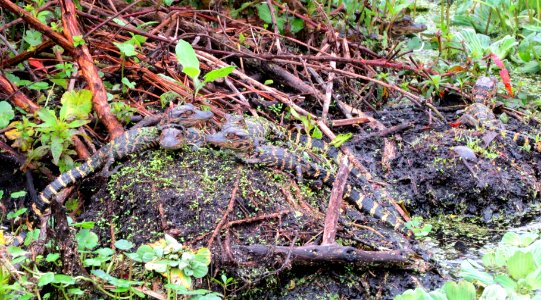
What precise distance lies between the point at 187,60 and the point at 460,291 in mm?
2372

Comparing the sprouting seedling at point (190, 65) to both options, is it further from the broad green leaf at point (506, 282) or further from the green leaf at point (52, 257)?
the broad green leaf at point (506, 282)

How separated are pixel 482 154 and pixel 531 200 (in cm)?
50

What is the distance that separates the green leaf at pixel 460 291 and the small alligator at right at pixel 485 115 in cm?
303

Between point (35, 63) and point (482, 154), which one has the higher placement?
point (35, 63)

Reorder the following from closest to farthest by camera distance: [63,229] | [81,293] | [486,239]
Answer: [81,293] < [63,229] < [486,239]

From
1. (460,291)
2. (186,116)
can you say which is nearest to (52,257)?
(186,116)

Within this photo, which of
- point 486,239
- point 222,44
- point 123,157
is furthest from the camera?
point 222,44

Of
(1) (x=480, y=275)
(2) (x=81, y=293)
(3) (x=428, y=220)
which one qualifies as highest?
(1) (x=480, y=275)

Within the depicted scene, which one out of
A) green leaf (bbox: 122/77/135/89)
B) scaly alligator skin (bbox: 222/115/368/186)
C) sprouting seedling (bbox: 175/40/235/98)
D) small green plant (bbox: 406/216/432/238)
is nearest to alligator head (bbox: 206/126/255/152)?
scaly alligator skin (bbox: 222/115/368/186)

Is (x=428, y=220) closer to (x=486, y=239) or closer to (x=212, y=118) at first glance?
(x=486, y=239)

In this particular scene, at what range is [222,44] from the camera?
608 cm

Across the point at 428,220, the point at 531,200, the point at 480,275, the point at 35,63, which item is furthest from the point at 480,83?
the point at 35,63

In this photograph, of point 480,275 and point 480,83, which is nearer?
point 480,275

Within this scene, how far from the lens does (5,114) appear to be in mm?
4809
